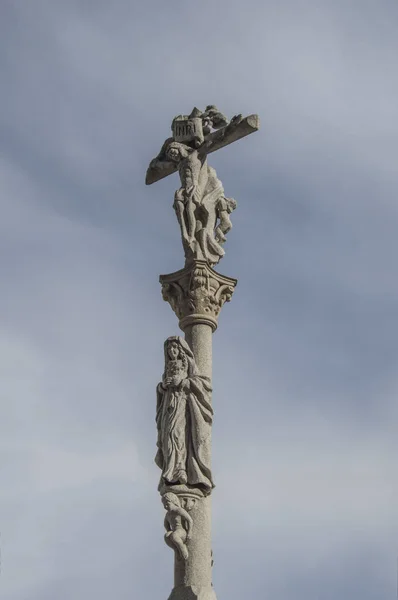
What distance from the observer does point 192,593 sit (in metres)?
15.2

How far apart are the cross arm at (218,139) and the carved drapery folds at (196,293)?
2172 mm

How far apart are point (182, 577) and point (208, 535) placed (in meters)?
0.68

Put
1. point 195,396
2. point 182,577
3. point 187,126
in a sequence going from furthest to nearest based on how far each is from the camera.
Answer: point 187,126
point 195,396
point 182,577

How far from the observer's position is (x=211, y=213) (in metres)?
18.4

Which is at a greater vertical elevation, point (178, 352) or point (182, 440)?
point (178, 352)

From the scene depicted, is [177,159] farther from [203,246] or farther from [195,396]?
[195,396]

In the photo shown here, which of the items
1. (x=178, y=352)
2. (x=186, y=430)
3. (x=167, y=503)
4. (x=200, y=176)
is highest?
(x=200, y=176)

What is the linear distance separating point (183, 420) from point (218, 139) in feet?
16.0

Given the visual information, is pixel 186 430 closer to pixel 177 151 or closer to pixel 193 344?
pixel 193 344

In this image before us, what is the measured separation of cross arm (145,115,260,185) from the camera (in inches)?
733

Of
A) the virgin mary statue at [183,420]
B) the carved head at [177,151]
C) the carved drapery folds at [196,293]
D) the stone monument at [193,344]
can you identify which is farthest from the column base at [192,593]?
the carved head at [177,151]

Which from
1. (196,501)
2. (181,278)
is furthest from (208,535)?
(181,278)

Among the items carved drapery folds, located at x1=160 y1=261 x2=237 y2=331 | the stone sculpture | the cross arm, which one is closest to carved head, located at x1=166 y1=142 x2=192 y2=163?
the cross arm

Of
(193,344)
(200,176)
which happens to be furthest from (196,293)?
(200,176)
